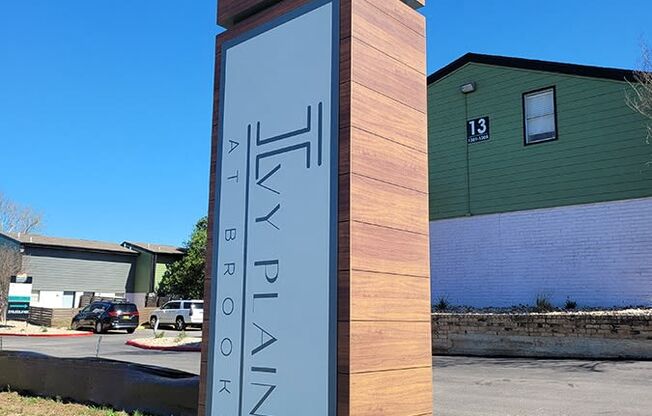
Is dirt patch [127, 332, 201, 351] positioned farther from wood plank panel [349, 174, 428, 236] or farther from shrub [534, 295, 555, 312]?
wood plank panel [349, 174, 428, 236]

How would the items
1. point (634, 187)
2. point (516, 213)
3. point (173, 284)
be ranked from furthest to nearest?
point (173, 284) < point (516, 213) < point (634, 187)

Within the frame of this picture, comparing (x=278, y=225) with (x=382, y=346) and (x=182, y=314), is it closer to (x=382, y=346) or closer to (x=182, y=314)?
(x=382, y=346)

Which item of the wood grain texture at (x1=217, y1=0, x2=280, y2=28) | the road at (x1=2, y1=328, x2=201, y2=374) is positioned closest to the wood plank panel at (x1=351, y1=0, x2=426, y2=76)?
the wood grain texture at (x1=217, y1=0, x2=280, y2=28)

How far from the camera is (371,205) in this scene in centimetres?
340

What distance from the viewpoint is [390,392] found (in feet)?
10.9

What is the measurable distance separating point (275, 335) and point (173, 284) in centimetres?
4348

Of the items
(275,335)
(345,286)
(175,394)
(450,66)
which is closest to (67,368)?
(175,394)

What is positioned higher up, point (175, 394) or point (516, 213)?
point (516, 213)

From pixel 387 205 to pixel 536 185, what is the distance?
627 inches

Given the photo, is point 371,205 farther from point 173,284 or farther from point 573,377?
point 173,284

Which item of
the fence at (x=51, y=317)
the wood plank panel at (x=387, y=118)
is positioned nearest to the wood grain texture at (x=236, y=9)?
the wood plank panel at (x=387, y=118)

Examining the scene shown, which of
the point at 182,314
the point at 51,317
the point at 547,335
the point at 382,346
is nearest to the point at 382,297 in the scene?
the point at 382,346

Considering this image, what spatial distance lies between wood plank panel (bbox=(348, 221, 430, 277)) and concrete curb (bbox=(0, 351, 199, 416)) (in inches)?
161

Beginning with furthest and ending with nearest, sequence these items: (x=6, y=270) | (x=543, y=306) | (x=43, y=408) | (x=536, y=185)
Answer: (x=6, y=270) → (x=536, y=185) → (x=543, y=306) → (x=43, y=408)
